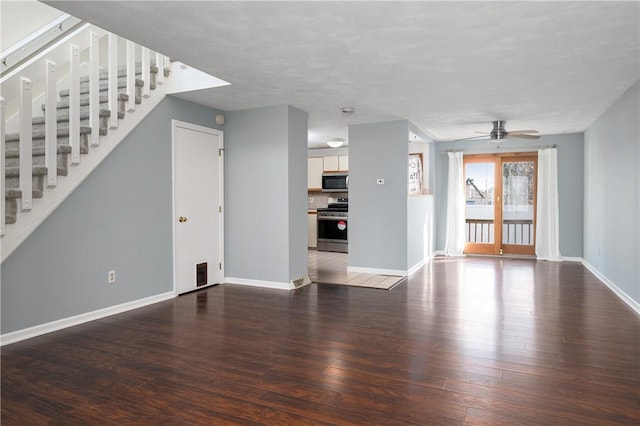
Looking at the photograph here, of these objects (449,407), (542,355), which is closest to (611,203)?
(542,355)

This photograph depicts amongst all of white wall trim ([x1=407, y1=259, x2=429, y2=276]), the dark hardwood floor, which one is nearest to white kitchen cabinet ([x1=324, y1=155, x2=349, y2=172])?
white wall trim ([x1=407, y1=259, x2=429, y2=276])

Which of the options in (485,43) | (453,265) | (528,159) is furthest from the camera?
(528,159)

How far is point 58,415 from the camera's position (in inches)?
87.2

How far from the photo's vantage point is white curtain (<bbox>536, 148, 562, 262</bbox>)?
7.83m

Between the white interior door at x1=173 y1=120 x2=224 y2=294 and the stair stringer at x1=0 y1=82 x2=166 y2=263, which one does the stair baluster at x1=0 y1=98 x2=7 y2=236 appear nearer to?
the stair stringer at x1=0 y1=82 x2=166 y2=263

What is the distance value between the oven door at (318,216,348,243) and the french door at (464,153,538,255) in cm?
258

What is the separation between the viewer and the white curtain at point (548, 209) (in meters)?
7.83

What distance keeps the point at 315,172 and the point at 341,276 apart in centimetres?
390

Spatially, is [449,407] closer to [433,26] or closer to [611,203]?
[433,26]

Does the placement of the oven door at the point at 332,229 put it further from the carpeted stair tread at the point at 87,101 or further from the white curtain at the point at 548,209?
the carpeted stair tread at the point at 87,101

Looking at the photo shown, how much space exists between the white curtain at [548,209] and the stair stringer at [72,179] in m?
6.84

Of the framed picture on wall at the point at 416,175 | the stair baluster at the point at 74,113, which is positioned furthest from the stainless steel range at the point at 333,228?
the stair baluster at the point at 74,113

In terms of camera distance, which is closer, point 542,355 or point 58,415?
point 58,415

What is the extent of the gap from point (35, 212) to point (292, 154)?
2877mm
